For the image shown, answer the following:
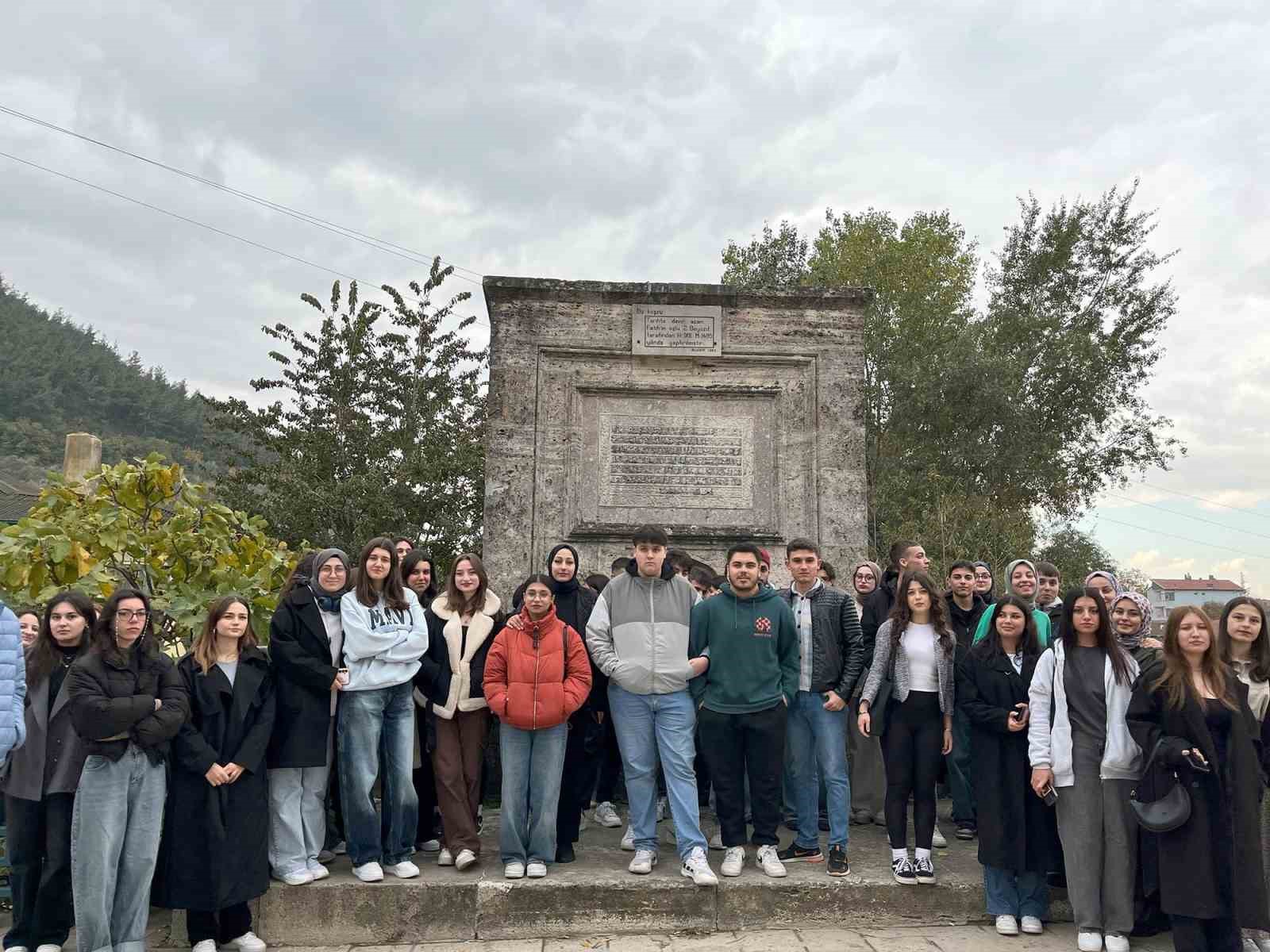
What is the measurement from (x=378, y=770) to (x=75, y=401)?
72.2 metres

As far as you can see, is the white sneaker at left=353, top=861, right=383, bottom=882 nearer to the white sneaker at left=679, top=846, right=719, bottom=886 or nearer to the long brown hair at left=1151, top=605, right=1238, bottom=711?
the white sneaker at left=679, top=846, right=719, bottom=886

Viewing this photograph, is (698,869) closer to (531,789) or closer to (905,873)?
(531,789)

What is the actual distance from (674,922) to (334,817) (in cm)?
210

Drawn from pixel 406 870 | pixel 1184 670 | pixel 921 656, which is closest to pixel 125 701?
pixel 406 870

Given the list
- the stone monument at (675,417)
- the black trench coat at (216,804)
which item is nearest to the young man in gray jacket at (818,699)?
the stone monument at (675,417)

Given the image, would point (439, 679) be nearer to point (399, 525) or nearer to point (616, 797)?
point (616, 797)

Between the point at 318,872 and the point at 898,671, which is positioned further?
the point at 898,671

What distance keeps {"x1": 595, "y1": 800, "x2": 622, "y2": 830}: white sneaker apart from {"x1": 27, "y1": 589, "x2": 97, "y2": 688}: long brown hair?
3.15 metres

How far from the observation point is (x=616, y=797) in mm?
6172

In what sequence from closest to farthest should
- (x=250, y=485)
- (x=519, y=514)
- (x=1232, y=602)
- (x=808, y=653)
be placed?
(x=1232, y=602), (x=808, y=653), (x=519, y=514), (x=250, y=485)

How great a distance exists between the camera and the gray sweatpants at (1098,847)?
14.3ft

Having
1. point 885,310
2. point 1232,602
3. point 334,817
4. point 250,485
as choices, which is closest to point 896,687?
point 1232,602

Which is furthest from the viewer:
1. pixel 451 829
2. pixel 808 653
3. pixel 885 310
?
pixel 885 310

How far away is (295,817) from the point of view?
182 inches
